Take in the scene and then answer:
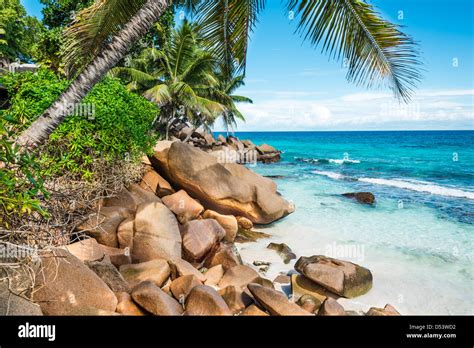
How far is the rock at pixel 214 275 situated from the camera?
20.0 feet

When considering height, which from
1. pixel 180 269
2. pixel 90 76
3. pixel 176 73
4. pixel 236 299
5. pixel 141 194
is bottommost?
pixel 236 299

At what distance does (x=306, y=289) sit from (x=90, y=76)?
5.11m

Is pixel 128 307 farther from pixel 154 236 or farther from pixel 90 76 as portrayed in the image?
pixel 90 76

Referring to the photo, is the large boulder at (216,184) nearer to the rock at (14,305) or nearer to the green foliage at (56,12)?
the rock at (14,305)

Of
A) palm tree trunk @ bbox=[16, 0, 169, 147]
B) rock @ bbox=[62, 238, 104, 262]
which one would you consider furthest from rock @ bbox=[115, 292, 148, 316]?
palm tree trunk @ bbox=[16, 0, 169, 147]

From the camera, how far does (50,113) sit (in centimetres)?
390

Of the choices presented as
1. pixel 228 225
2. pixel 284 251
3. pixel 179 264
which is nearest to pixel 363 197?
pixel 284 251

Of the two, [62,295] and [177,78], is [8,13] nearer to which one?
[177,78]

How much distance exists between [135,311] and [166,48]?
618 inches

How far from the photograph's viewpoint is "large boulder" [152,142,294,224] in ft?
29.2

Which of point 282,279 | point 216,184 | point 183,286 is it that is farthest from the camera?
point 216,184

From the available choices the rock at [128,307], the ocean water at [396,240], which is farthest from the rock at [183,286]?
the ocean water at [396,240]

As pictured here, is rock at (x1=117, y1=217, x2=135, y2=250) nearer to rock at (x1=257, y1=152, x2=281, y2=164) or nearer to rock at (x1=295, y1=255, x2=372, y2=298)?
rock at (x1=295, y1=255, x2=372, y2=298)

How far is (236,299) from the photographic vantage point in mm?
Result: 4957
